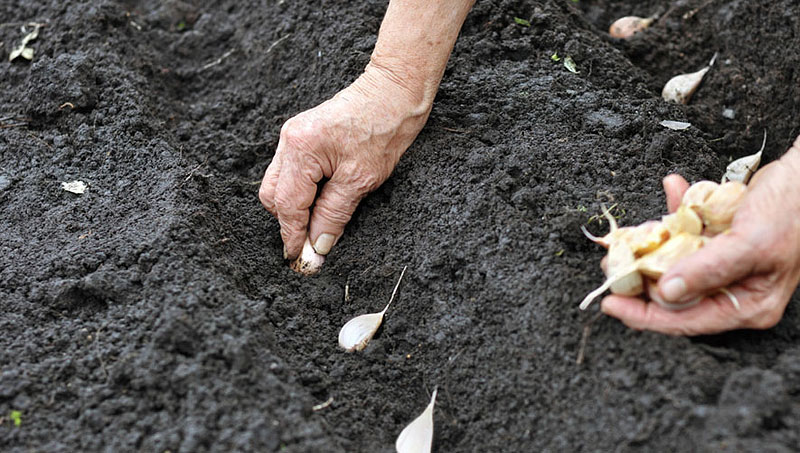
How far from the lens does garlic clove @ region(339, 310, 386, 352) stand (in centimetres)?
194

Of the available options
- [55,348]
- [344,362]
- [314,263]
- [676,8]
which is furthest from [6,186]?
[676,8]

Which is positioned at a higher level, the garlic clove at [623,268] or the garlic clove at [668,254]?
the garlic clove at [668,254]

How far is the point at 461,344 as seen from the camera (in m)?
1.82

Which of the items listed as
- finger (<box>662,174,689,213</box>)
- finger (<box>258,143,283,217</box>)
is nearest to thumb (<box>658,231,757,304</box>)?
finger (<box>662,174,689,213</box>)

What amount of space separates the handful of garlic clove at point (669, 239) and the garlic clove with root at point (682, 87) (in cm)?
118

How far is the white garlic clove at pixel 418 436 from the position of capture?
5.45 feet

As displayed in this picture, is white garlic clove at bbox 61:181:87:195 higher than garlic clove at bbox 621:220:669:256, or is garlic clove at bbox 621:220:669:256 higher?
garlic clove at bbox 621:220:669:256

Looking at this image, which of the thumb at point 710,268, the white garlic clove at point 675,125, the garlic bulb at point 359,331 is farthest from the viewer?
the white garlic clove at point 675,125

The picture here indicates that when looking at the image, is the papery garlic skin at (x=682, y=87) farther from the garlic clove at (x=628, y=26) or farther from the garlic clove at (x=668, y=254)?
the garlic clove at (x=668, y=254)

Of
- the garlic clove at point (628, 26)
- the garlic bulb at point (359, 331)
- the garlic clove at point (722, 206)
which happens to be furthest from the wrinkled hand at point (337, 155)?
the garlic clove at point (628, 26)

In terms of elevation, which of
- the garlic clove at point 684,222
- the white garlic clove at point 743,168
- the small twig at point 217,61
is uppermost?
the garlic clove at point 684,222

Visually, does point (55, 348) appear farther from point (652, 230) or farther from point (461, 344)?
point (652, 230)

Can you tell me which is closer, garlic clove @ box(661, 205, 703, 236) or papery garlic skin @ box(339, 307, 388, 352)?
garlic clove @ box(661, 205, 703, 236)

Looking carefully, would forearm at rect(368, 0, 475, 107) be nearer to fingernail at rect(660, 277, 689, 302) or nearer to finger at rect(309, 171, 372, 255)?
finger at rect(309, 171, 372, 255)
